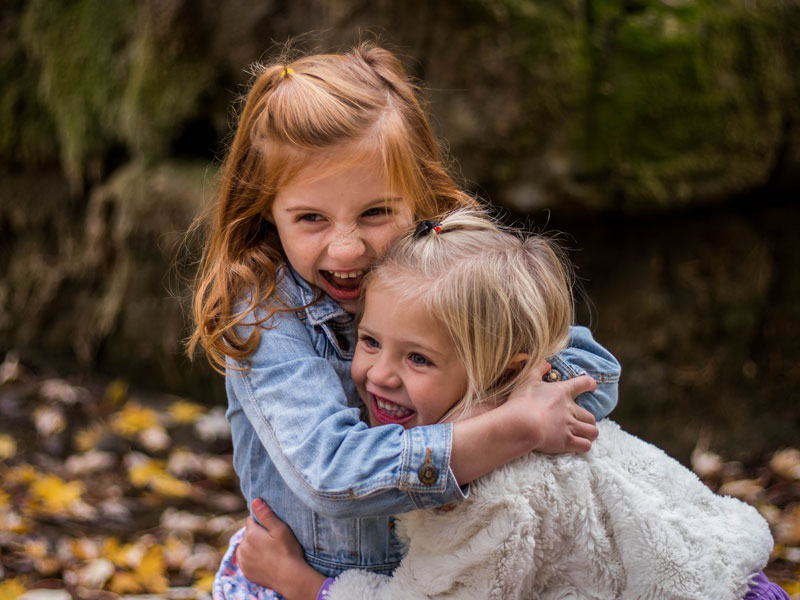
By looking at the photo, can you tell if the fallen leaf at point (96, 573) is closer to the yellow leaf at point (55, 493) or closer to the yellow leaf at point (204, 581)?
the yellow leaf at point (204, 581)

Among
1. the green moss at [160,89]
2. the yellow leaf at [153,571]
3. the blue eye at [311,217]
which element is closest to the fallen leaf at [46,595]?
the yellow leaf at [153,571]

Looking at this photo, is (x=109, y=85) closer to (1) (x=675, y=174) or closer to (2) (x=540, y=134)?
(2) (x=540, y=134)

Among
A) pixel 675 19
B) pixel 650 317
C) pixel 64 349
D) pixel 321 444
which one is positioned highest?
pixel 675 19

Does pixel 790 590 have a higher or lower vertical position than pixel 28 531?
higher

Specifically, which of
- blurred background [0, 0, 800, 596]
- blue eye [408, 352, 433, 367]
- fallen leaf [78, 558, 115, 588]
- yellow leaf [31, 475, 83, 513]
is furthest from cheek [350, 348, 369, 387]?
yellow leaf [31, 475, 83, 513]

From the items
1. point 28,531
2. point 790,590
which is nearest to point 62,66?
point 28,531

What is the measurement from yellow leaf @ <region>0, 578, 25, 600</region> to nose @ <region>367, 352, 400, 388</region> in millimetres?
1889

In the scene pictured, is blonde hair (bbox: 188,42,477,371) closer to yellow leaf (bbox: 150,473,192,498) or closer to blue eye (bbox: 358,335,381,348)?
blue eye (bbox: 358,335,381,348)

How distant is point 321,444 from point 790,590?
2.13 metres

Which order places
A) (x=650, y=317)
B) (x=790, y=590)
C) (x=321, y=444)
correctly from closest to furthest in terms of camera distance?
(x=321, y=444), (x=790, y=590), (x=650, y=317)

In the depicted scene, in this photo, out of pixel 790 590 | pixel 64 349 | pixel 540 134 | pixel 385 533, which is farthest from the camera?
pixel 64 349

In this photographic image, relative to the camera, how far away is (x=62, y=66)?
4660mm

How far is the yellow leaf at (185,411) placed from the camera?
427 centimetres

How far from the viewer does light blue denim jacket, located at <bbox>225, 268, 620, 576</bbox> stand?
1578 mm
